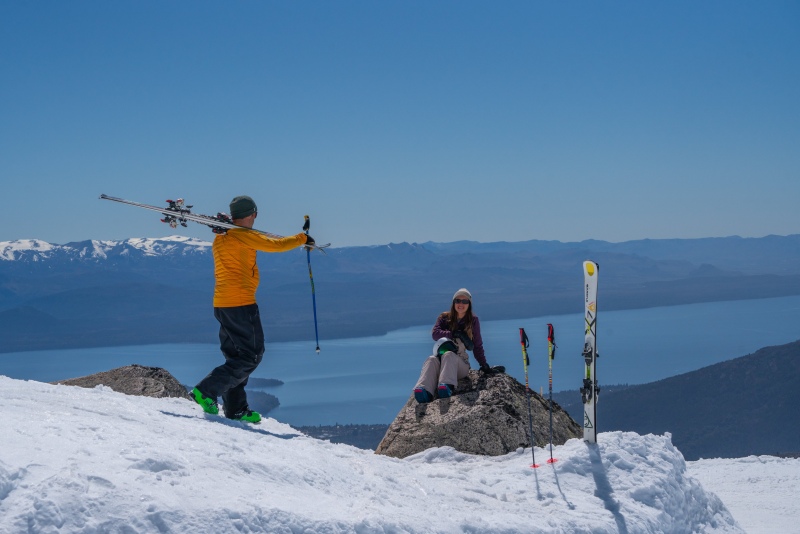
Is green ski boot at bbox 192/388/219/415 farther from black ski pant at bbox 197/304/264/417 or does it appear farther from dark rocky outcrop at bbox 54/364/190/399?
dark rocky outcrop at bbox 54/364/190/399

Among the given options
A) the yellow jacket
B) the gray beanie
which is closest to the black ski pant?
the yellow jacket

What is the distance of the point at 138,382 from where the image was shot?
34.0 feet

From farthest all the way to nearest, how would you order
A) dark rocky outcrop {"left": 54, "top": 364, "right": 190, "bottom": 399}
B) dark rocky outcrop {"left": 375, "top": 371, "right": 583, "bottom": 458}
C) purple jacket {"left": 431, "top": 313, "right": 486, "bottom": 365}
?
dark rocky outcrop {"left": 54, "top": 364, "right": 190, "bottom": 399}
purple jacket {"left": 431, "top": 313, "right": 486, "bottom": 365}
dark rocky outcrop {"left": 375, "top": 371, "right": 583, "bottom": 458}

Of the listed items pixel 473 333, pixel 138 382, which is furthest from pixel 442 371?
pixel 138 382

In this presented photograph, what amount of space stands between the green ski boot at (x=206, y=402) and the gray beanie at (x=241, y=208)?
187 cm

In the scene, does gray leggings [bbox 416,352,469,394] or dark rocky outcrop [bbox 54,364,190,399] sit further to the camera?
dark rocky outcrop [bbox 54,364,190,399]

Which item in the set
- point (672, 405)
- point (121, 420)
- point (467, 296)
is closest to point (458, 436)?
point (467, 296)

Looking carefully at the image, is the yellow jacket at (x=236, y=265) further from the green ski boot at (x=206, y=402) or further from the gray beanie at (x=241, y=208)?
the green ski boot at (x=206, y=402)

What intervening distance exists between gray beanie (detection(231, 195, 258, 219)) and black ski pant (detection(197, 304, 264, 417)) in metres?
0.94

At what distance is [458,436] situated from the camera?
27.1 ft

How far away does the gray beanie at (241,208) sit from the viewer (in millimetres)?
7180

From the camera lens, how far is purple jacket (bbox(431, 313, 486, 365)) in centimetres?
905

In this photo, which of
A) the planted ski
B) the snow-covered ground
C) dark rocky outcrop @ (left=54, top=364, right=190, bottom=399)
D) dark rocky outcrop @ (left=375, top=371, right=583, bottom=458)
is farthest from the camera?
dark rocky outcrop @ (left=54, top=364, right=190, bottom=399)

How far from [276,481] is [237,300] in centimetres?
254
